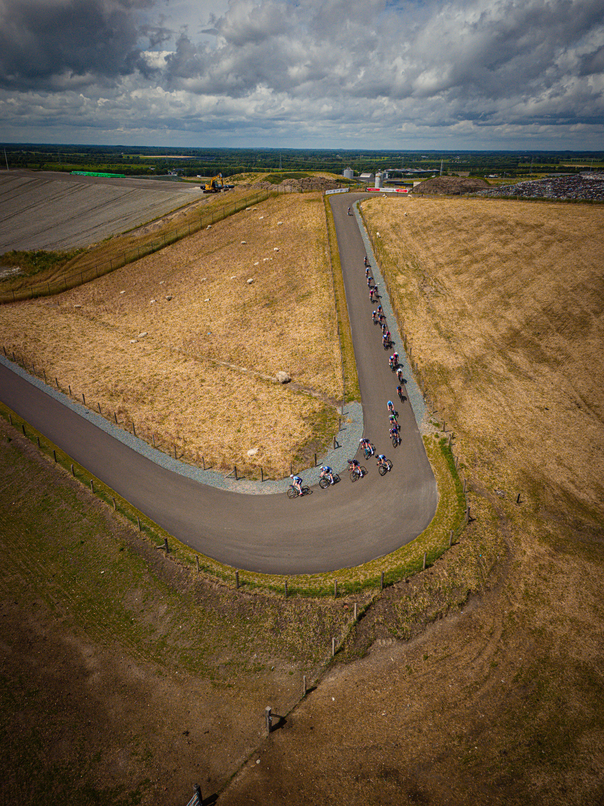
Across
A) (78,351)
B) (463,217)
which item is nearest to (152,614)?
(78,351)

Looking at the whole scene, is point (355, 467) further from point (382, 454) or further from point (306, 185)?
point (306, 185)

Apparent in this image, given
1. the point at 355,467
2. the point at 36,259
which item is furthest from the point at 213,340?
the point at 36,259

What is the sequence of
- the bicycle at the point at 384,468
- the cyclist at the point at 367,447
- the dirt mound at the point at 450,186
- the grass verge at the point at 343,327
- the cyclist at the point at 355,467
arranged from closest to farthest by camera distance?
1. the cyclist at the point at 355,467
2. the bicycle at the point at 384,468
3. the cyclist at the point at 367,447
4. the grass verge at the point at 343,327
5. the dirt mound at the point at 450,186

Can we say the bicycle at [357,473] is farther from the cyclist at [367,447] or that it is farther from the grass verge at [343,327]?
the grass verge at [343,327]

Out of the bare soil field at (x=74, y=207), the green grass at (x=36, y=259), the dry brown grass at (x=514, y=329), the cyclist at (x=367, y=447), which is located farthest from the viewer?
the bare soil field at (x=74, y=207)

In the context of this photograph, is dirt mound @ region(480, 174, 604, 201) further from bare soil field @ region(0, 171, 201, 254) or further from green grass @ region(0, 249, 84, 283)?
green grass @ region(0, 249, 84, 283)

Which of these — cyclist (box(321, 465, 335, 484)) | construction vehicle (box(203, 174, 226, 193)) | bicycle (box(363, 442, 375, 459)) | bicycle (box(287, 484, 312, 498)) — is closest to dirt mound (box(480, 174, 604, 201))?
construction vehicle (box(203, 174, 226, 193))

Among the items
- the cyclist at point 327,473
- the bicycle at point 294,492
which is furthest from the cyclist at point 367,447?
the bicycle at point 294,492
